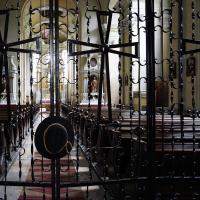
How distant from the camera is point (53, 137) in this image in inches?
108

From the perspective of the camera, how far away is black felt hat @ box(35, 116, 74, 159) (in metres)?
2.73

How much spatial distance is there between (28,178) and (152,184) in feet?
9.52

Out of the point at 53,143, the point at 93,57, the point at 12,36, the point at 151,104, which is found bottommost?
the point at 53,143

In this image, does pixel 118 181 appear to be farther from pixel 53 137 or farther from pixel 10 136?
pixel 10 136

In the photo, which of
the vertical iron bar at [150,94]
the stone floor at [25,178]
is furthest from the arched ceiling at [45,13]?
the stone floor at [25,178]

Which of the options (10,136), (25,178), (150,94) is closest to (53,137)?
(150,94)

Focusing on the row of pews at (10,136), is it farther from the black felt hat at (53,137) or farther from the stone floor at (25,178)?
the black felt hat at (53,137)

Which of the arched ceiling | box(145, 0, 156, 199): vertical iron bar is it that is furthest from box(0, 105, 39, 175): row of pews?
box(145, 0, 156, 199): vertical iron bar

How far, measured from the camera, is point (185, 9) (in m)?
11.3

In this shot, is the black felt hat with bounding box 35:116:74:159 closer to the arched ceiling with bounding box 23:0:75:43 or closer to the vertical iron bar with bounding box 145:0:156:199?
the vertical iron bar with bounding box 145:0:156:199

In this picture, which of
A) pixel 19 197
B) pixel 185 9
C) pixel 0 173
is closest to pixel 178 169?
pixel 19 197

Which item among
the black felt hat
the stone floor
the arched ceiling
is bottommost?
the stone floor

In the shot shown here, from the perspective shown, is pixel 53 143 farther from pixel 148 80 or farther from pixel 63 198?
pixel 63 198

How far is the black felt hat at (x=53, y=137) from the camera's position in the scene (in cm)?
273
